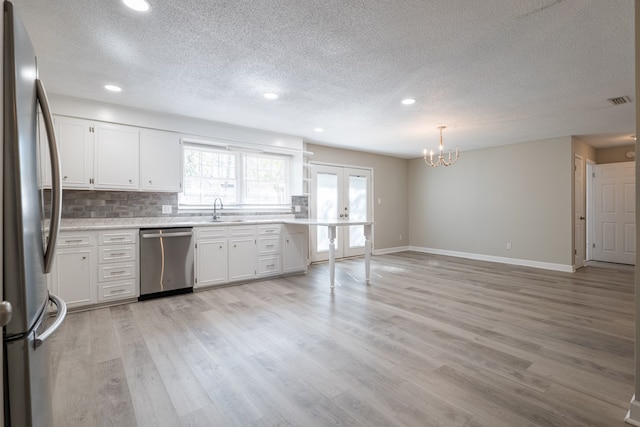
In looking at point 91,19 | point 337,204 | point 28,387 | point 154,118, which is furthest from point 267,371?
point 337,204

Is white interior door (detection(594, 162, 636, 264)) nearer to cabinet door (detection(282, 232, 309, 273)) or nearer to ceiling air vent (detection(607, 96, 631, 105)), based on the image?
ceiling air vent (detection(607, 96, 631, 105))

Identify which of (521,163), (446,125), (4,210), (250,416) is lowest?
(250,416)

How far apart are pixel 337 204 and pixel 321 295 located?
2990mm

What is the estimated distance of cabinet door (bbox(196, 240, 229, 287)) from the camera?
4.13m

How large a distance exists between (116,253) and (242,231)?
1.57 metres

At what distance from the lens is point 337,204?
662 cm

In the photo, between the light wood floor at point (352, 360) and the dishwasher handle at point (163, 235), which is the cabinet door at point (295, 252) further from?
the dishwasher handle at point (163, 235)

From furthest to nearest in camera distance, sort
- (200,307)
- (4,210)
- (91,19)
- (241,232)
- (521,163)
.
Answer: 1. (521,163)
2. (241,232)
3. (200,307)
4. (91,19)
5. (4,210)

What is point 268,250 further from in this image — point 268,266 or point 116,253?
point 116,253

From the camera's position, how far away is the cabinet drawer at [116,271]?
11.4ft

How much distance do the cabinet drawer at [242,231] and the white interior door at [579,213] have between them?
5.54 metres

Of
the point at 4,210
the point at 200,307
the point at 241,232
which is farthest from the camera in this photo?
the point at 241,232

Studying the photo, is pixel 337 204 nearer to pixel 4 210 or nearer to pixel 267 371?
pixel 267 371

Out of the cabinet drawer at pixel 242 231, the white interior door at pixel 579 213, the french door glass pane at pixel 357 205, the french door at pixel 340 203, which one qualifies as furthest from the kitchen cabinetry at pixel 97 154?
the white interior door at pixel 579 213
